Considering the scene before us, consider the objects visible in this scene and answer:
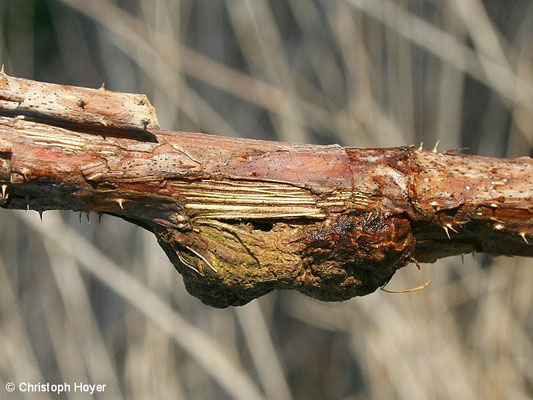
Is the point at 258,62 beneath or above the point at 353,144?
above

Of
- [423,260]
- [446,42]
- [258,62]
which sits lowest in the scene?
[423,260]

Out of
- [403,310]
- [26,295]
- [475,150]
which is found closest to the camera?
[403,310]

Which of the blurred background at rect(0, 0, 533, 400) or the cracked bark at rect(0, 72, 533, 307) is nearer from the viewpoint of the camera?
the cracked bark at rect(0, 72, 533, 307)

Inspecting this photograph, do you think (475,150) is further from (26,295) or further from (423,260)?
(26,295)

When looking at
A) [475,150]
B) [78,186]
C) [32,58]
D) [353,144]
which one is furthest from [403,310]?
[32,58]

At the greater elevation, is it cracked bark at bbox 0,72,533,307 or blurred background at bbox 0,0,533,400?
blurred background at bbox 0,0,533,400
